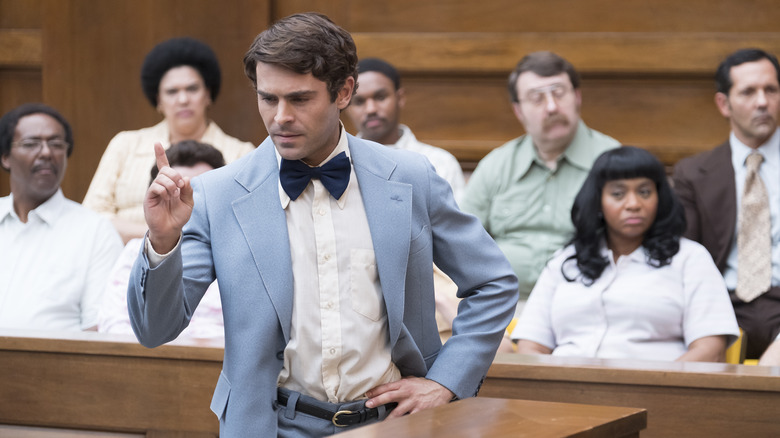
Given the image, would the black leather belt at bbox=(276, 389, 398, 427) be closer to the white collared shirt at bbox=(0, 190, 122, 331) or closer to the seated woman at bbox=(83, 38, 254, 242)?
the white collared shirt at bbox=(0, 190, 122, 331)

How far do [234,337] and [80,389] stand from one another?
984 mm

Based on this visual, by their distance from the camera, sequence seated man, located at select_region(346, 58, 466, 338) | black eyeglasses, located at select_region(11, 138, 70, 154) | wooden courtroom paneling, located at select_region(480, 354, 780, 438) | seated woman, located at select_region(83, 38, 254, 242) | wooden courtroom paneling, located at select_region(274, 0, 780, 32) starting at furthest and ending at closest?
wooden courtroom paneling, located at select_region(274, 0, 780, 32)
seated woman, located at select_region(83, 38, 254, 242)
seated man, located at select_region(346, 58, 466, 338)
black eyeglasses, located at select_region(11, 138, 70, 154)
wooden courtroom paneling, located at select_region(480, 354, 780, 438)

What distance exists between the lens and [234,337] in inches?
61.6

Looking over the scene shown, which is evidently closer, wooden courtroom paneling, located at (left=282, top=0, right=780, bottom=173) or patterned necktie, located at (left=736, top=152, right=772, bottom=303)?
patterned necktie, located at (left=736, top=152, right=772, bottom=303)

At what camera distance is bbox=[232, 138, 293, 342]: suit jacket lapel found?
4.99 feet

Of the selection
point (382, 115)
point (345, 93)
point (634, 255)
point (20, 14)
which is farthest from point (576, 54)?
point (20, 14)

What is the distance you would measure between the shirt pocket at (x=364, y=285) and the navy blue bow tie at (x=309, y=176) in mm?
108

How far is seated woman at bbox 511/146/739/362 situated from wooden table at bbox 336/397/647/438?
1236mm

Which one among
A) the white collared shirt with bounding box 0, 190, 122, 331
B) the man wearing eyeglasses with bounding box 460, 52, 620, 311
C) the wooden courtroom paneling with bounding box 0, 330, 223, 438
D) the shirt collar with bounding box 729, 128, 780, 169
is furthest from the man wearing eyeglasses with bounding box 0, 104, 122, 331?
the shirt collar with bounding box 729, 128, 780, 169

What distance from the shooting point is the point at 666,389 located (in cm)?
217

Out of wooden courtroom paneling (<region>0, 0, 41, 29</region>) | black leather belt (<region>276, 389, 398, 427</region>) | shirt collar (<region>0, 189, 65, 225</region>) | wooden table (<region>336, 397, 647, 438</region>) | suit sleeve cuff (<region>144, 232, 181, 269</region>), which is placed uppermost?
wooden courtroom paneling (<region>0, 0, 41, 29</region>)

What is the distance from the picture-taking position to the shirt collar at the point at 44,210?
3188mm

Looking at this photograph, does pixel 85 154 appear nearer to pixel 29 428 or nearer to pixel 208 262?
pixel 29 428

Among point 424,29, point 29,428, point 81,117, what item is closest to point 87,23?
point 81,117
